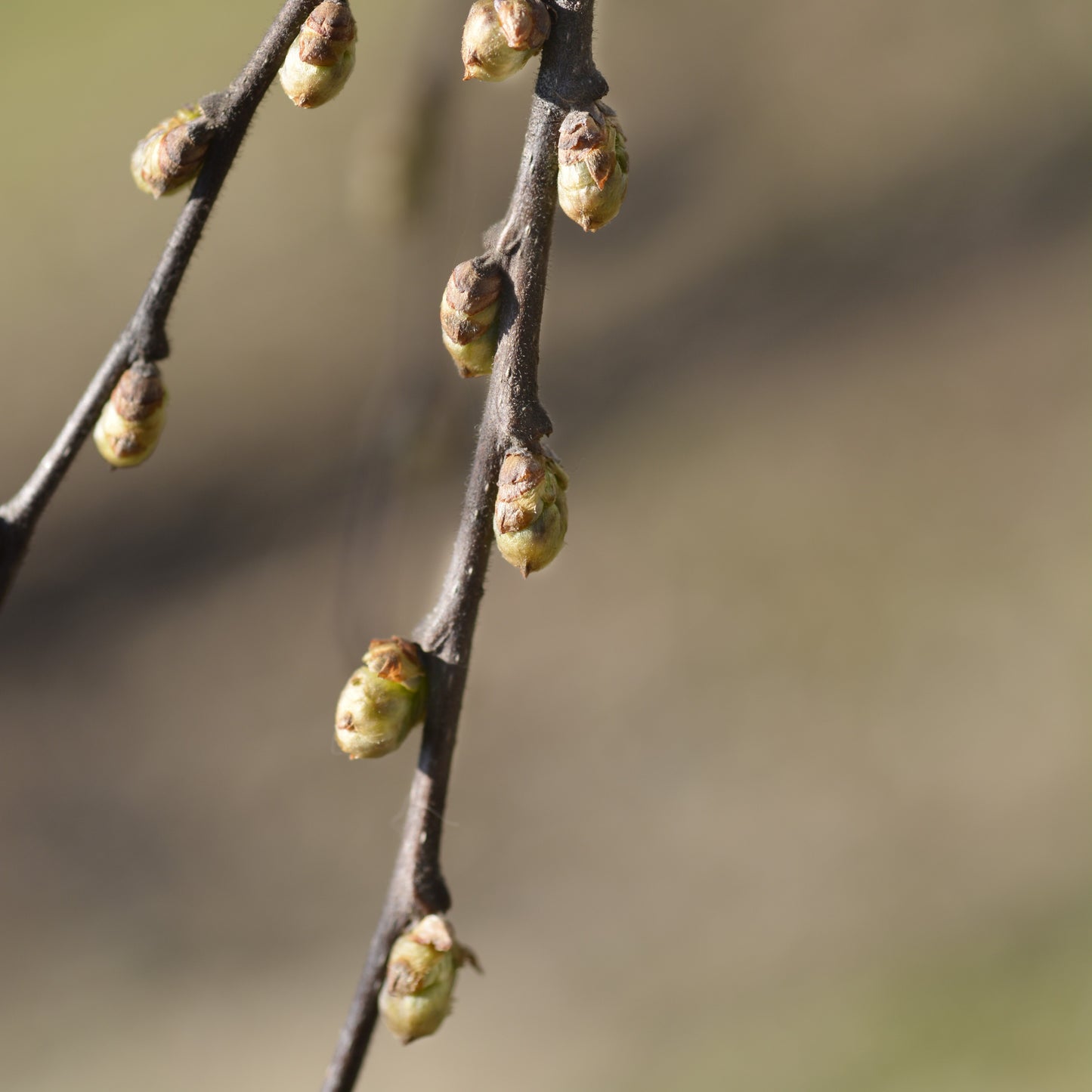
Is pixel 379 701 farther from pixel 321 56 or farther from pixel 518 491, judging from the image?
pixel 321 56

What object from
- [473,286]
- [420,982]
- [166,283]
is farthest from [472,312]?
[420,982]

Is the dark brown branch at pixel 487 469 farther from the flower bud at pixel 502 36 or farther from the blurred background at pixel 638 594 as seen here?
the blurred background at pixel 638 594

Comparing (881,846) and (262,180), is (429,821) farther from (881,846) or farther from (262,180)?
(262,180)

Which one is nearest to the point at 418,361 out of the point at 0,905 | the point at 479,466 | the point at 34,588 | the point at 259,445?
the point at 479,466

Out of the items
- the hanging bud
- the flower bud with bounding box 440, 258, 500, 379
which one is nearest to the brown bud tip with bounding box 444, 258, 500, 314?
the flower bud with bounding box 440, 258, 500, 379

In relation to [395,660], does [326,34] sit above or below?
above

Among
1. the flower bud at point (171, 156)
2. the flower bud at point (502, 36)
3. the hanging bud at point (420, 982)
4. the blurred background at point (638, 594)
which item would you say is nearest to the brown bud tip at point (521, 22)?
the flower bud at point (502, 36)
